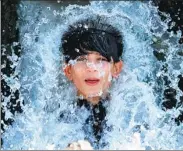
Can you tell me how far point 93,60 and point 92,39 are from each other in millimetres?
108

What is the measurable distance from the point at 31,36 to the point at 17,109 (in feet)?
1.29

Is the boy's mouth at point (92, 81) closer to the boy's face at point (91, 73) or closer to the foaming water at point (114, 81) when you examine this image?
the boy's face at point (91, 73)

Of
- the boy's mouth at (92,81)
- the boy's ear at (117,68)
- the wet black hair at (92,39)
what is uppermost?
the wet black hair at (92,39)

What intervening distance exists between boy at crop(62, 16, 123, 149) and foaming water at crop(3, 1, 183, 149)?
42 millimetres

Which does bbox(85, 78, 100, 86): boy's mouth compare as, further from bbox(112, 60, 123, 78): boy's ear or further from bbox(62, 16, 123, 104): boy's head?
bbox(112, 60, 123, 78): boy's ear

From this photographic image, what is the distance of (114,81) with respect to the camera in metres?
4.73

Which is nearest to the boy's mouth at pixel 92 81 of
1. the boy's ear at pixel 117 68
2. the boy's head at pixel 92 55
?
the boy's head at pixel 92 55

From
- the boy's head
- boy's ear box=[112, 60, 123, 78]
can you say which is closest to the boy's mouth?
the boy's head

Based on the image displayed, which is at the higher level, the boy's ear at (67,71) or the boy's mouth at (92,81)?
the boy's ear at (67,71)

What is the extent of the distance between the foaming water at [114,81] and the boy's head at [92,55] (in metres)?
0.05

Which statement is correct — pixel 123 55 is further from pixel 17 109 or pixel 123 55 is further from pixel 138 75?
pixel 17 109

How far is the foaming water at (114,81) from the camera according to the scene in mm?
4742

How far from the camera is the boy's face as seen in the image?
463cm

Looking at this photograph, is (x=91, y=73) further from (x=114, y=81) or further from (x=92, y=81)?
(x=114, y=81)
